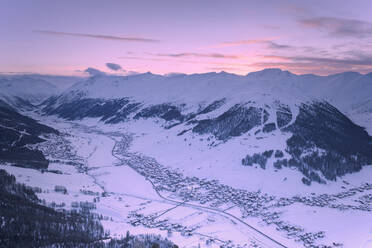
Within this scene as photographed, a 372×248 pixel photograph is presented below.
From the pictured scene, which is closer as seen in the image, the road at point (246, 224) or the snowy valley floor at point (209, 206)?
the road at point (246, 224)

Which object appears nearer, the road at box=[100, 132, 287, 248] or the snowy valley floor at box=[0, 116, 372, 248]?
the road at box=[100, 132, 287, 248]

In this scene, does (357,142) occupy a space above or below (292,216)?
above

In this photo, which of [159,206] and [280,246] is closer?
[280,246]

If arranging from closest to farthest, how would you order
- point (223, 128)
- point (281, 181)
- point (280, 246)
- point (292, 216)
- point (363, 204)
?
point (280, 246), point (292, 216), point (363, 204), point (281, 181), point (223, 128)

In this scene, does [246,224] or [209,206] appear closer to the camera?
[246,224]

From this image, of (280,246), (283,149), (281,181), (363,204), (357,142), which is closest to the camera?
(280,246)

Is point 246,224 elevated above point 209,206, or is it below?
below

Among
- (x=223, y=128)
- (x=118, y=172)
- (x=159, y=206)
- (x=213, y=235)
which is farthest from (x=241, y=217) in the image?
(x=223, y=128)

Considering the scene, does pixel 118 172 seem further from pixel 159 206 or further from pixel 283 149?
pixel 283 149
